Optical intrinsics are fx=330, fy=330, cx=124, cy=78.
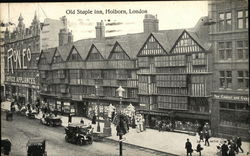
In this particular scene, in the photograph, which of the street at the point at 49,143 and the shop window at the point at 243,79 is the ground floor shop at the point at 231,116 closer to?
the shop window at the point at 243,79

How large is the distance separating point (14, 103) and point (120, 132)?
17.4ft

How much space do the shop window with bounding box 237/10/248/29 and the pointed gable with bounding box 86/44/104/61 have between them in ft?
21.3

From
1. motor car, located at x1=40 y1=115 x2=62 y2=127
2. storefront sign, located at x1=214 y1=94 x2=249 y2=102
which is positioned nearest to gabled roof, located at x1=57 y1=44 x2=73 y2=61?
motor car, located at x1=40 y1=115 x2=62 y2=127

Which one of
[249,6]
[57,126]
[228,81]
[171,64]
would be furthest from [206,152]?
[57,126]

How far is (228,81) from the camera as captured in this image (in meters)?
14.3

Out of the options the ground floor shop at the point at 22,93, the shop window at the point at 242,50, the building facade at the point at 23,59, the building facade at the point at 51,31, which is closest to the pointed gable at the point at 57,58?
the building facade at the point at 51,31

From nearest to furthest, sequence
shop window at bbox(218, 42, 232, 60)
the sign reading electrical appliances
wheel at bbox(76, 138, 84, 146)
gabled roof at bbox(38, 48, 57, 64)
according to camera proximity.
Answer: shop window at bbox(218, 42, 232, 60)
the sign reading electrical appliances
wheel at bbox(76, 138, 84, 146)
gabled roof at bbox(38, 48, 57, 64)

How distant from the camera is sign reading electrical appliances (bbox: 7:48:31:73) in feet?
49.1

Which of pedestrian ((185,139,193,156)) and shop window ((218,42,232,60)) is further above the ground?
shop window ((218,42,232,60))

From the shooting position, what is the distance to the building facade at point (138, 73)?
14.7m

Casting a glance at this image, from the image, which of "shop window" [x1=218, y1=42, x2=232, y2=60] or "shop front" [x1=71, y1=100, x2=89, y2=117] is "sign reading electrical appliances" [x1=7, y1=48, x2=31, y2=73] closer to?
"shop front" [x1=71, y1=100, x2=89, y2=117]

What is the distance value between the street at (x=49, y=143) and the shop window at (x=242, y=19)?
6401 millimetres

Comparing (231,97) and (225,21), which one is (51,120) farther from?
(225,21)
